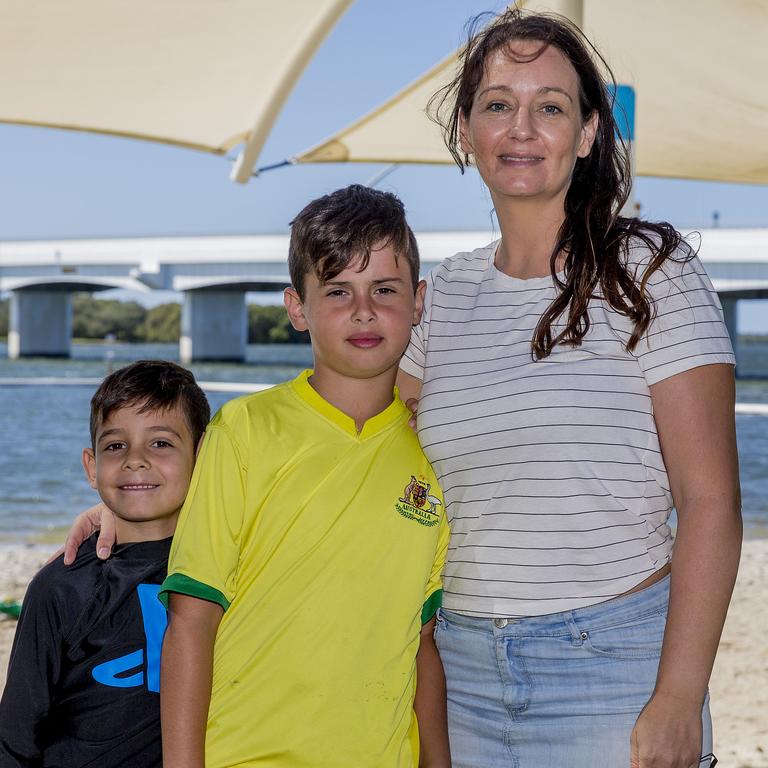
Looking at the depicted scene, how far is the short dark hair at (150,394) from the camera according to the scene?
214 cm

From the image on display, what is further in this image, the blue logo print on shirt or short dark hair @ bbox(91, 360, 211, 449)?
short dark hair @ bbox(91, 360, 211, 449)

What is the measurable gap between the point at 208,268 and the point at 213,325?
342 inches

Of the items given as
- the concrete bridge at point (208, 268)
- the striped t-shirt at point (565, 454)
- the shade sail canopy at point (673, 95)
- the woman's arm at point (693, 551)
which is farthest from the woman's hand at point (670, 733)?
the concrete bridge at point (208, 268)

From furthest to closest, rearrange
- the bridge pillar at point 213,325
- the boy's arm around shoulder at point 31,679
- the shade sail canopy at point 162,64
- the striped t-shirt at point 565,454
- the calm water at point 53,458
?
the bridge pillar at point 213,325 → the calm water at point 53,458 → the shade sail canopy at point 162,64 → the boy's arm around shoulder at point 31,679 → the striped t-shirt at point 565,454

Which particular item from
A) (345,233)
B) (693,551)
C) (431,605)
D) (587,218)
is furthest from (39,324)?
(693,551)

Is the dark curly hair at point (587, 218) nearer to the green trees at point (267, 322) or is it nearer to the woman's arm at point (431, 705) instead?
the woman's arm at point (431, 705)

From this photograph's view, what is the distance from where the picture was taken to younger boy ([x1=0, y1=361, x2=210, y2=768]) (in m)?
1.91

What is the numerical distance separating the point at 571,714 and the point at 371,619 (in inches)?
15.7

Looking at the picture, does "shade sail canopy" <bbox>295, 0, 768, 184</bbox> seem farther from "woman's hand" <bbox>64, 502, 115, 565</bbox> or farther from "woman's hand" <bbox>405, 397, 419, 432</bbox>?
"woman's hand" <bbox>64, 502, 115, 565</bbox>

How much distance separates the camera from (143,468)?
207cm

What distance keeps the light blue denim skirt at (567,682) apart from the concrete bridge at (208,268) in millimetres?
28671

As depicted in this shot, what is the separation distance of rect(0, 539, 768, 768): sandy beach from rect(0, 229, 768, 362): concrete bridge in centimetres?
2297

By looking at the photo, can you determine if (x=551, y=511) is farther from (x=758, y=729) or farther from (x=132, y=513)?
(x=758, y=729)

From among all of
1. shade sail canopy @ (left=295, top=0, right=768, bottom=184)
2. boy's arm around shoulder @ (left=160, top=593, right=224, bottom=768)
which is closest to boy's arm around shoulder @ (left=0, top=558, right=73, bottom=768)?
boy's arm around shoulder @ (left=160, top=593, right=224, bottom=768)
